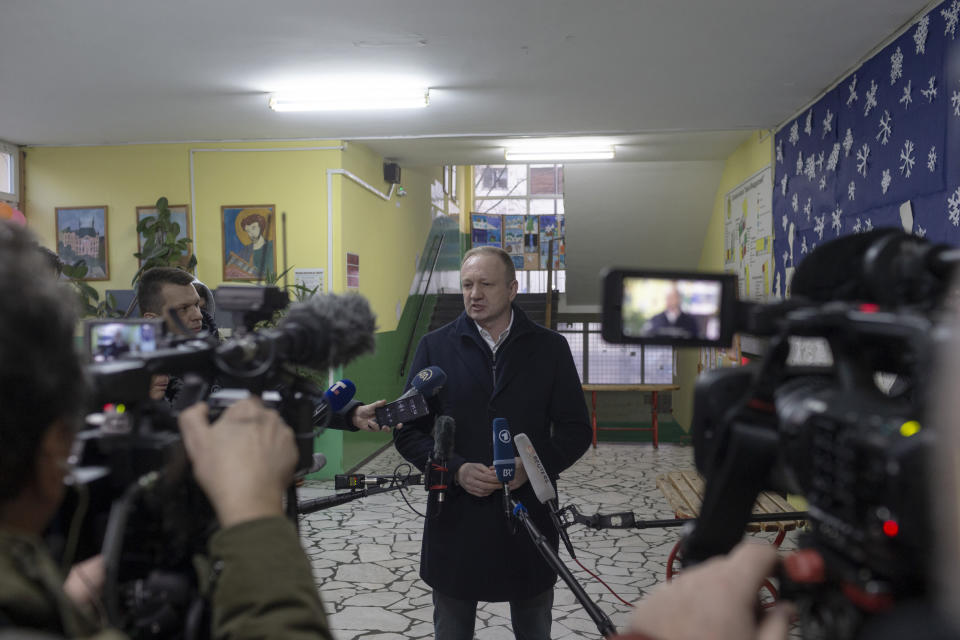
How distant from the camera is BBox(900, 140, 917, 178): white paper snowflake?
317cm

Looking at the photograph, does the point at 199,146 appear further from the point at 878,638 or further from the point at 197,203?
the point at 878,638

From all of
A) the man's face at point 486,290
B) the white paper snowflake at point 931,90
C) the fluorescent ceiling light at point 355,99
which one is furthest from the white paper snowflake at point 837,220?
the man's face at point 486,290

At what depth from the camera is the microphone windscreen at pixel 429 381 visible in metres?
2.07

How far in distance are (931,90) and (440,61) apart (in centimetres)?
233

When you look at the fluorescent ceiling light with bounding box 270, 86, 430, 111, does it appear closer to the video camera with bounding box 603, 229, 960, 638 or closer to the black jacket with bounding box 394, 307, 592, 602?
the black jacket with bounding box 394, 307, 592, 602

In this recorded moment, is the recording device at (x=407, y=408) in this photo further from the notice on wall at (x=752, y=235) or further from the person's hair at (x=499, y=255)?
the notice on wall at (x=752, y=235)

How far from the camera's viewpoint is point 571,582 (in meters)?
1.50

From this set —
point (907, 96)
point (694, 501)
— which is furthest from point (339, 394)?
point (907, 96)

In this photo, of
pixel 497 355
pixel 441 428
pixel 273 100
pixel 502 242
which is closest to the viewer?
pixel 441 428

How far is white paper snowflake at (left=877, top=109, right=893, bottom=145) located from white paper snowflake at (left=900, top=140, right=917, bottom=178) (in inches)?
7.3

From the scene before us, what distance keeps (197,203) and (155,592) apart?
18.4ft

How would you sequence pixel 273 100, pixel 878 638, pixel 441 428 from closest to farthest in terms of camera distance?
1. pixel 878 638
2. pixel 441 428
3. pixel 273 100

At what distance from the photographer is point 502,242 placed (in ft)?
39.5

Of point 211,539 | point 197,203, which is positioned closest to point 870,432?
point 211,539
